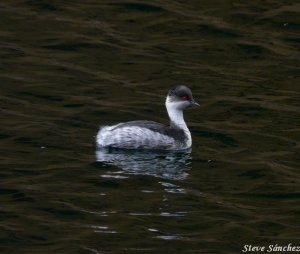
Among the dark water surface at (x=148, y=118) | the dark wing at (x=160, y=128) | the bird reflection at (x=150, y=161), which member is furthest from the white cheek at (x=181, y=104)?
the bird reflection at (x=150, y=161)

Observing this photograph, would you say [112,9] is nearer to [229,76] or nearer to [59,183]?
[229,76]

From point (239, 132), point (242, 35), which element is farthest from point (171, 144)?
point (242, 35)

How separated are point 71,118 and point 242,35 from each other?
455 cm

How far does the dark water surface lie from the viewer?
44.1ft

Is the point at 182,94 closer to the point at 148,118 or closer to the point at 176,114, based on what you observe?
the point at 176,114

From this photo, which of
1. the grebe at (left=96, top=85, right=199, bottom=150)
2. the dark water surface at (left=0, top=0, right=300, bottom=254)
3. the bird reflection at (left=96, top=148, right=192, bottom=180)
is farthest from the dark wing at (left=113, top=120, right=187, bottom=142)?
the dark water surface at (left=0, top=0, right=300, bottom=254)

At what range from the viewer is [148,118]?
18.2 m

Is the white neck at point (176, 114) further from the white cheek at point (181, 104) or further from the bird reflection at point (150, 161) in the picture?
the bird reflection at point (150, 161)

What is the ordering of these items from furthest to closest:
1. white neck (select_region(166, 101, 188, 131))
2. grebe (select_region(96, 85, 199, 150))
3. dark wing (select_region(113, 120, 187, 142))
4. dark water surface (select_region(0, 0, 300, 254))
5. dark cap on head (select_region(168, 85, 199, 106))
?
white neck (select_region(166, 101, 188, 131))
dark cap on head (select_region(168, 85, 199, 106))
dark wing (select_region(113, 120, 187, 142))
grebe (select_region(96, 85, 199, 150))
dark water surface (select_region(0, 0, 300, 254))

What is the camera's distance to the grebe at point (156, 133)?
16.7m

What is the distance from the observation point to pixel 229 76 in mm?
19688

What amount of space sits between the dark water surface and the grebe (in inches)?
8.1

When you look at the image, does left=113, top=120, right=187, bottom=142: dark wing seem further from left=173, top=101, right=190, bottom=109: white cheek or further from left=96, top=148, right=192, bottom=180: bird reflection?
left=173, top=101, right=190, bottom=109: white cheek

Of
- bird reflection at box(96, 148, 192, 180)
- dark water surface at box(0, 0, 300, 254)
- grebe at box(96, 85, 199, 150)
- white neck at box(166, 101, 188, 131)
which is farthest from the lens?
white neck at box(166, 101, 188, 131)
